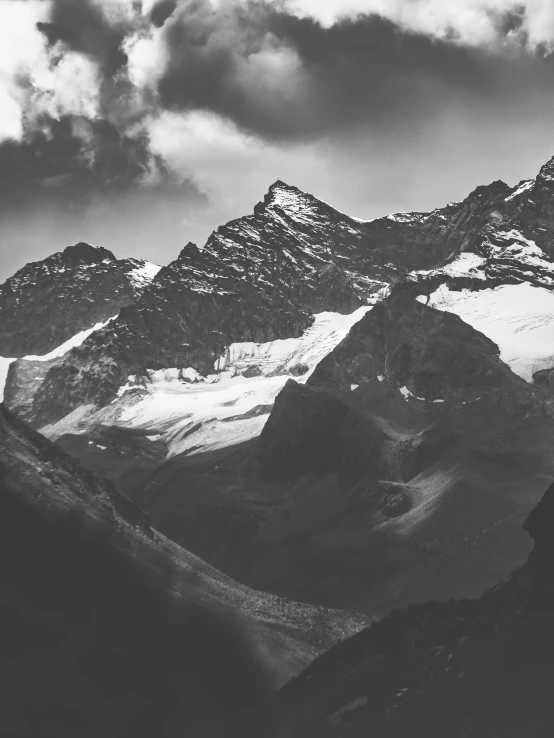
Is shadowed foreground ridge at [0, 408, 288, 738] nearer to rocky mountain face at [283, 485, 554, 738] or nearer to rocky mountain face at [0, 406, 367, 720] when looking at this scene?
rocky mountain face at [0, 406, 367, 720]

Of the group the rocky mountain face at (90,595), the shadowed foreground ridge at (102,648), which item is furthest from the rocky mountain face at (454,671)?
the rocky mountain face at (90,595)

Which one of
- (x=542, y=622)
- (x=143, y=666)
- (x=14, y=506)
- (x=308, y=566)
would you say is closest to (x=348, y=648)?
(x=143, y=666)

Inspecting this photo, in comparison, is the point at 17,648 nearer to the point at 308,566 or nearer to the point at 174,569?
the point at 174,569

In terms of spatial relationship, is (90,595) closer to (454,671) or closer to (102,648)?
(102,648)

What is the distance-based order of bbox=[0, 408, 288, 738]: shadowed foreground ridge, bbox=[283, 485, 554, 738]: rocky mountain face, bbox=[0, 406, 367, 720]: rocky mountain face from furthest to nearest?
bbox=[0, 406, 367, 720]: rocky mountain face < bbox=[0, 408, 288, 738]: shadowed foreground ridge < bbox=[283, 485, 554, 738]: rocky mountain face

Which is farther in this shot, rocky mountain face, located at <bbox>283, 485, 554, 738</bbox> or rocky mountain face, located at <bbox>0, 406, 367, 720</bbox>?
rocky mountain face, located at <bbox>0, 406, 367, 720</bbox>

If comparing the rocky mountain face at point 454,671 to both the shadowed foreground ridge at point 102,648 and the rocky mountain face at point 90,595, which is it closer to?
the shadowed foreground ridge at point 102,648

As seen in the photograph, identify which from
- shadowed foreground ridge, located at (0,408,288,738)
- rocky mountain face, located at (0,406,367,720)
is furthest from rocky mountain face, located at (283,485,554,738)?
rocky mountain face, located at (0,406,367,720)
